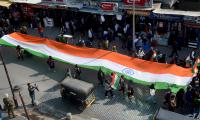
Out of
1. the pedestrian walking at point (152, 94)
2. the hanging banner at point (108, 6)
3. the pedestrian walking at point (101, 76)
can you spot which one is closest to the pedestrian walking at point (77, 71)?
the pedestrian walking at point (101, 76)

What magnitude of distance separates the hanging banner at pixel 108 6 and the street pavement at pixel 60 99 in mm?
5984

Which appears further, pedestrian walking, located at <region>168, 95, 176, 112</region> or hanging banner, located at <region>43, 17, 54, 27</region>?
hanging banner, located at <region>43, 17, 54, 27</region>

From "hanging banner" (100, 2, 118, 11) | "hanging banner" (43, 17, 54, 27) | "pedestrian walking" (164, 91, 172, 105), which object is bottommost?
"pedestrian walking" (164, 91, 172, 105)

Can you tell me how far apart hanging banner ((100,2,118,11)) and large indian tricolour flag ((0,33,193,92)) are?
5971 millimetres

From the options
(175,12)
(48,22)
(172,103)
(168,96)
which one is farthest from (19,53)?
(172,103)

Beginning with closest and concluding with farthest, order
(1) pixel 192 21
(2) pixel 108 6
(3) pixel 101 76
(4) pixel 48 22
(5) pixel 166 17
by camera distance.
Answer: (3) pixel 101 76
(1) pixel 192 21
(5) pixel 166 17
(2) pixel 108 6
(4) pixel 48 22

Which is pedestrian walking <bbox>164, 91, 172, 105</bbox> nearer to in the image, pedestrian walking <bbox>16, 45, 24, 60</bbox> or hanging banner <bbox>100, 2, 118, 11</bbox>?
hanging banner <bbox>100, 2, 118, 11</bbox>

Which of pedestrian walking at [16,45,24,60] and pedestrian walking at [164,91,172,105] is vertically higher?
pedestrian walking at [16,45,24,60]

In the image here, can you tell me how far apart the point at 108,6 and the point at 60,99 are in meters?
11.4

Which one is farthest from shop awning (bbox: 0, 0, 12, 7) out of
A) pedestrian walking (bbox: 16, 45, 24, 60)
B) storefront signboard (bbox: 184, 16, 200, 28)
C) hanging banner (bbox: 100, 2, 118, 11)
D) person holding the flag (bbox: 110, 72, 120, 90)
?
storefront signboard (bbox: 184, 16, 200, 28)

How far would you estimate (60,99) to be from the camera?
77.1 feet

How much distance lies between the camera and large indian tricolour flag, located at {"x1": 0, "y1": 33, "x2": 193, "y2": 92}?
22.0 meters

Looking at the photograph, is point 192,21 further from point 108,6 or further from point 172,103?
point 172,103

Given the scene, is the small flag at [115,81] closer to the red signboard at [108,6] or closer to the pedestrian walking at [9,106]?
the pedestrian walking at [9,106]
